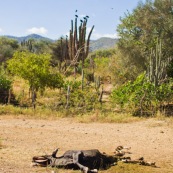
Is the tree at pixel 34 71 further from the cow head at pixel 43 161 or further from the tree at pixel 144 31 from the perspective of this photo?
the cow head at pixel 43 161

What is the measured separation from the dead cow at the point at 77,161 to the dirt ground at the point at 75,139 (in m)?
0.34

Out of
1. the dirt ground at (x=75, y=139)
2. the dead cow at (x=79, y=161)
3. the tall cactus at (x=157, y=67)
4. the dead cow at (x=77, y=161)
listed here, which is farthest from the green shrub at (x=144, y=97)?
the dead cow at (x=77, y=161)

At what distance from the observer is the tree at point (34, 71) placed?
15.6 meters

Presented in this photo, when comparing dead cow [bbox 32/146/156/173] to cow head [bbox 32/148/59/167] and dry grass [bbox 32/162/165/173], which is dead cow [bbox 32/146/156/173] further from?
dry grass [bbox 32/162/165/173]

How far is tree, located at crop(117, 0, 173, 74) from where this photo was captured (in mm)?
17109

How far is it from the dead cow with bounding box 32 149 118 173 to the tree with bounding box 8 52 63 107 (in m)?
8.34

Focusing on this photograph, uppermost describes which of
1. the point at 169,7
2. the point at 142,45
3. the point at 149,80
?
the point at 169,7

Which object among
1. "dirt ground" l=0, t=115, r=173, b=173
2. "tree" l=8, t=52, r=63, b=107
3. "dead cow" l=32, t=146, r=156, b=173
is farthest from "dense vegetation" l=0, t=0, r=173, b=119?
"dead cow" l=32, t=146, r=156, b=173

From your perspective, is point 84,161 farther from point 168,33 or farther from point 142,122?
point 168,33

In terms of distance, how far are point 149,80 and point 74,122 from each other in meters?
4.11

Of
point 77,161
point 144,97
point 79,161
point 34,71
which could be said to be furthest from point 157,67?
point 77,161

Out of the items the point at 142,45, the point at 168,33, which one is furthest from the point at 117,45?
the point at 168,33

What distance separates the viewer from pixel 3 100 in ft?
53.7

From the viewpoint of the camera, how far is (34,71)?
51.2 ft
